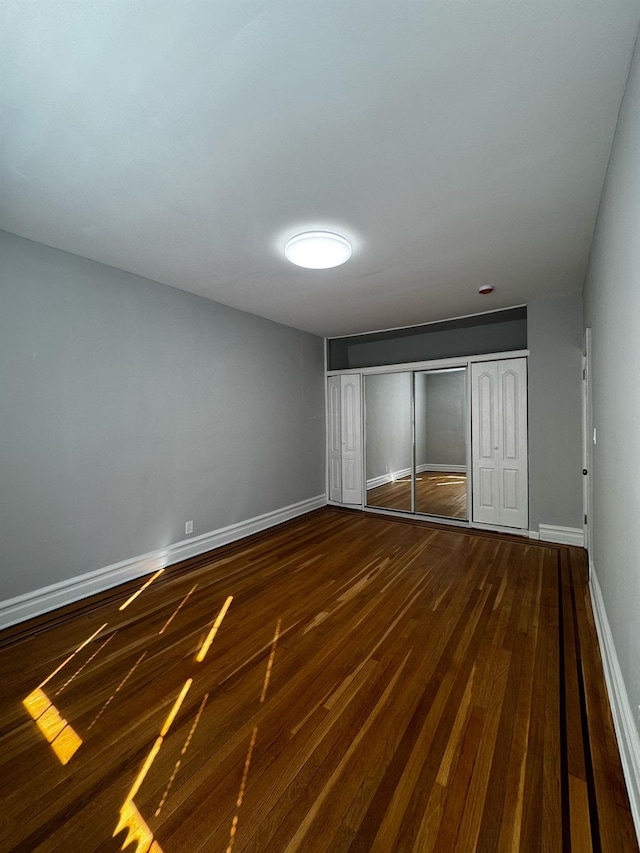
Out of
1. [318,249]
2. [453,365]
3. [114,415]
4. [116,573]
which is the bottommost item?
[116,573]

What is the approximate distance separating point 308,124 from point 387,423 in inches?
170

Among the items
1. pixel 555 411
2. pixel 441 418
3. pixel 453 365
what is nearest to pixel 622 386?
pixel 555 411

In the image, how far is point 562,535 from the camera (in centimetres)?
403

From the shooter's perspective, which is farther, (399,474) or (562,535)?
(399,474)

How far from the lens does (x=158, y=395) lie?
3537 mm

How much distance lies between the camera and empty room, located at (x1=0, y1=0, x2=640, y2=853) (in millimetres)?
1307

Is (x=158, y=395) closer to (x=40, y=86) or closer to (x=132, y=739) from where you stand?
(x=40, y=86)

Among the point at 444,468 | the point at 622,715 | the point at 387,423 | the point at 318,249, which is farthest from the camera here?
the point at 387,423

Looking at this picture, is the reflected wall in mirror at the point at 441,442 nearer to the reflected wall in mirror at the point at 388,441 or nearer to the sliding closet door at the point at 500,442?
the sliding closet door at the point at 500,442

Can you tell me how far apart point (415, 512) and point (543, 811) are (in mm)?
3883

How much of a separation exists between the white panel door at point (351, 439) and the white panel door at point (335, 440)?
61 millimetres

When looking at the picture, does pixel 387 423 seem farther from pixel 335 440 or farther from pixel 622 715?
pixel 622 715

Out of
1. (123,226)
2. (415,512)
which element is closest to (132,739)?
(123,226)

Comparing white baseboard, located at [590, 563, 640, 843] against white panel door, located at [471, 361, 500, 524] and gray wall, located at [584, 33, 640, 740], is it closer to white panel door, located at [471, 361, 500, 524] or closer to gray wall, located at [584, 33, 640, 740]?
gray wall, located at [584, 33, 640, 740]
